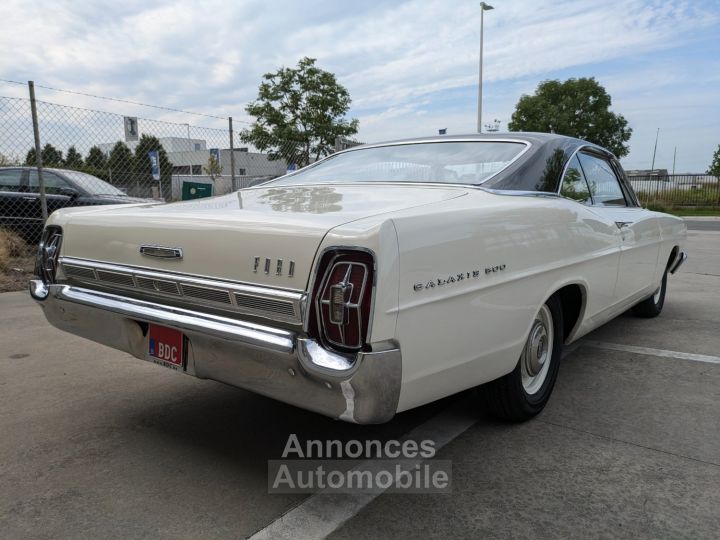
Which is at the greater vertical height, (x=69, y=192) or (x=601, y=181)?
(x=601, y=181)

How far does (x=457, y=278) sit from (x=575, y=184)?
1617 millimetres

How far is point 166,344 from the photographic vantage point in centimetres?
236

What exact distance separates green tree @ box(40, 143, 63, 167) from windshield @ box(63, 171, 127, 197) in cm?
23

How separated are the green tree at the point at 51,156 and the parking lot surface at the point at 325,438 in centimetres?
433

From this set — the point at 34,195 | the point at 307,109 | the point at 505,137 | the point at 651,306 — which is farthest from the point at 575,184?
the point at 307,109

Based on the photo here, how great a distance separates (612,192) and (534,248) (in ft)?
5.83

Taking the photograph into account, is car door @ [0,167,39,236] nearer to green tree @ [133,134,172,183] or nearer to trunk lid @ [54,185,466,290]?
green tree @ [133,134,172,183]

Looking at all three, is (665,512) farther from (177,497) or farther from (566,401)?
(177,497)

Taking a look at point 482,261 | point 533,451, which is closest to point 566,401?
point 533,451

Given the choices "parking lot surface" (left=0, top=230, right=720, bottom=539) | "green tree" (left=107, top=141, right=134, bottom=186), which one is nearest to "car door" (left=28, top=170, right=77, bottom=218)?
"green tree" (left=107, top=141, right=134, bottom=186)

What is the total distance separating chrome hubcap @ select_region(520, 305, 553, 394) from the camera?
112 inches

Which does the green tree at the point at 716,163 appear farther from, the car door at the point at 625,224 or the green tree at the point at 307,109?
the car door at the point at 625,224

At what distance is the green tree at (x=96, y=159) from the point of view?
7.94 m

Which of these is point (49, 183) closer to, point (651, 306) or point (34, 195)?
point (34, 195)
